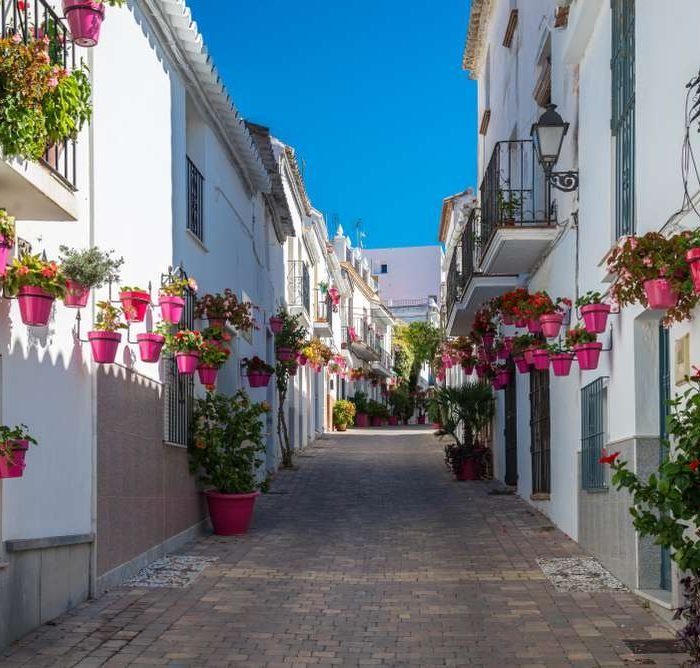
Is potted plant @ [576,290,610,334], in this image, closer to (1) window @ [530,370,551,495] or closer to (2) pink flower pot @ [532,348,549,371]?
(2) pink flower pot @ [532,348,549,371]

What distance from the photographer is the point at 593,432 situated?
1110cm

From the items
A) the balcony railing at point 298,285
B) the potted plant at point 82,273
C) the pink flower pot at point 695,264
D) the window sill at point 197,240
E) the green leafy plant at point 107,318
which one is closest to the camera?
the pink flower pot at point 695,264

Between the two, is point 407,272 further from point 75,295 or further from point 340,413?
point 75,295

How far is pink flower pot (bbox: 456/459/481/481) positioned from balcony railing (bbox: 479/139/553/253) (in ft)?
15.7

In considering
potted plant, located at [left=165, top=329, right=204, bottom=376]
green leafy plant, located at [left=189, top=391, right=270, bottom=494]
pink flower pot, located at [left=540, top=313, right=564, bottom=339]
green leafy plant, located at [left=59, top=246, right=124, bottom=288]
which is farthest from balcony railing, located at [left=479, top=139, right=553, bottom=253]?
green leafy plant, located at [left=59, top=246, right=124, bottom=288]

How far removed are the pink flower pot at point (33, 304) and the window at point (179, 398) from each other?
4.93m

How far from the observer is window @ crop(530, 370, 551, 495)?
48.3 feet

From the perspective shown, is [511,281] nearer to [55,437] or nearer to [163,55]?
[163,55]

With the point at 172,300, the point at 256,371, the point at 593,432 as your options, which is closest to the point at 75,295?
the point at 172,300

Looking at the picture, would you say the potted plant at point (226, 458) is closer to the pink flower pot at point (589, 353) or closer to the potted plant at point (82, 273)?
the pink flower pot at point (589, 353)

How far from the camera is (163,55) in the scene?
40.2ft

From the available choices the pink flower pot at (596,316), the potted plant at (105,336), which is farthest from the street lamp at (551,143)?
the potted plant at (105,336)

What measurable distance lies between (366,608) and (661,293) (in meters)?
3.87

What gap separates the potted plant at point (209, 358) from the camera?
11.7m
